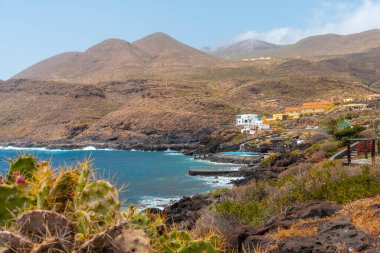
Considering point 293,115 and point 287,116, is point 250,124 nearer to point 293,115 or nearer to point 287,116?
point 293,115

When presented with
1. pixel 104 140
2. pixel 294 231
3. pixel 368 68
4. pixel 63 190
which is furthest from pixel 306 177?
pixel 368 68

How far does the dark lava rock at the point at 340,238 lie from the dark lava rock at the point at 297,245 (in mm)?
95

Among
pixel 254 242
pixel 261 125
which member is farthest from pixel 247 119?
pixel 254 242

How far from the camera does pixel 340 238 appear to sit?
6.35 metres

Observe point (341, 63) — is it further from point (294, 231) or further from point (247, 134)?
point (294, 231)

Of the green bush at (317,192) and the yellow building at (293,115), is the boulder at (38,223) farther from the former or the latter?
the yellow building at (293,115)

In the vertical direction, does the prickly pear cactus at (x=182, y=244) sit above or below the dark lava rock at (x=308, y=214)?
above

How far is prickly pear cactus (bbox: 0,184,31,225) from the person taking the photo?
11.6 ft

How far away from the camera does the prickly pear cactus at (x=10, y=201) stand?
354 centimetres

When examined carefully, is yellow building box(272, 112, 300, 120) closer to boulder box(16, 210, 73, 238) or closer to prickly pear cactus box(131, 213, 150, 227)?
prickly pear cactus box(131, 213, 150, 227)

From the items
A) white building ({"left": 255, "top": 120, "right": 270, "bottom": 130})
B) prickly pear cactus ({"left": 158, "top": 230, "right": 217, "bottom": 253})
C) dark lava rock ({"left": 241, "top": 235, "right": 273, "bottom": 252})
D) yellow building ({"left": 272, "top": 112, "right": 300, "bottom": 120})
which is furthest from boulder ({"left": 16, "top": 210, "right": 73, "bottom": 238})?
yellow building ({"left": 272, "top": 112, "right": 300, "bottom": 120})

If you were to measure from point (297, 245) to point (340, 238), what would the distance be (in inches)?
26.7

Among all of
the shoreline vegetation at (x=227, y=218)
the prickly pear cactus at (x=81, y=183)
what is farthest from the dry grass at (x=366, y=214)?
the prickly pear cactus at (x=81, y=183)

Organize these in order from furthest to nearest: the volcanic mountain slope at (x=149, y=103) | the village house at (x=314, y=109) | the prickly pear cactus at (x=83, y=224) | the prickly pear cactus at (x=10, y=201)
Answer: the volcanic mountain slope at (x=149, y=103) → the village house at (x=314, y=109) → the prickly pear cactus at (x=10, y=201) → the prickly pear cactus at (x=83, y=224)
